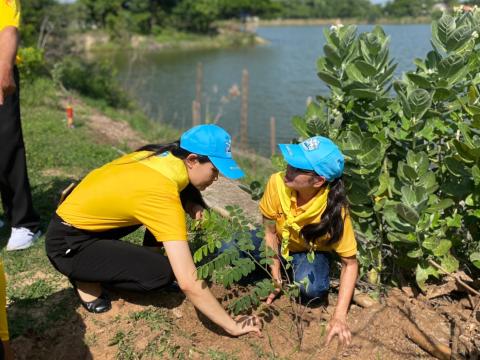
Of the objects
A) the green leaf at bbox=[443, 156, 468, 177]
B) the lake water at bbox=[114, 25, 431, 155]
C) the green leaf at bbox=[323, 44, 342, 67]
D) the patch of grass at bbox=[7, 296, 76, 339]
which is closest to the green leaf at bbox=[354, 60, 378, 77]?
the green leaf at bbox=[323, 44, 342, 67]

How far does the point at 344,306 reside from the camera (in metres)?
2.56

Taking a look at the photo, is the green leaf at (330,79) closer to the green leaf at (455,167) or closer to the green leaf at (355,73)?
the green leaf at (355,73)

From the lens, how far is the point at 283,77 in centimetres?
2312

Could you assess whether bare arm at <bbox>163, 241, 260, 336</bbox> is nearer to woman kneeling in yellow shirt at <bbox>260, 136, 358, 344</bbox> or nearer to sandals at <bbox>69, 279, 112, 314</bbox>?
woman kneeling in yellow shirt at <bbox>260, 136, 358, 344</bbox>

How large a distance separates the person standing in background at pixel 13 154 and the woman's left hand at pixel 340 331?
232 cm

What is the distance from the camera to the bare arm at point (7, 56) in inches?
128

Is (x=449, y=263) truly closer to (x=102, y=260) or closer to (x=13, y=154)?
(x=102, y=260)

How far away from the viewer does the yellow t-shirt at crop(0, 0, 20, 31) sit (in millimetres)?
3367

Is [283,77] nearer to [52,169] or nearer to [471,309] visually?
[52,169]

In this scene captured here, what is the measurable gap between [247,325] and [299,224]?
569 mm

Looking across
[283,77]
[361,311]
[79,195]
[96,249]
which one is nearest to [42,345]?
[96,249]

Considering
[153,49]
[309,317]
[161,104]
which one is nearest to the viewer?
[309,317]

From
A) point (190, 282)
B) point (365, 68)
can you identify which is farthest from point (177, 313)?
point (365, 68)

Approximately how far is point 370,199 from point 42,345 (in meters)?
1.92
